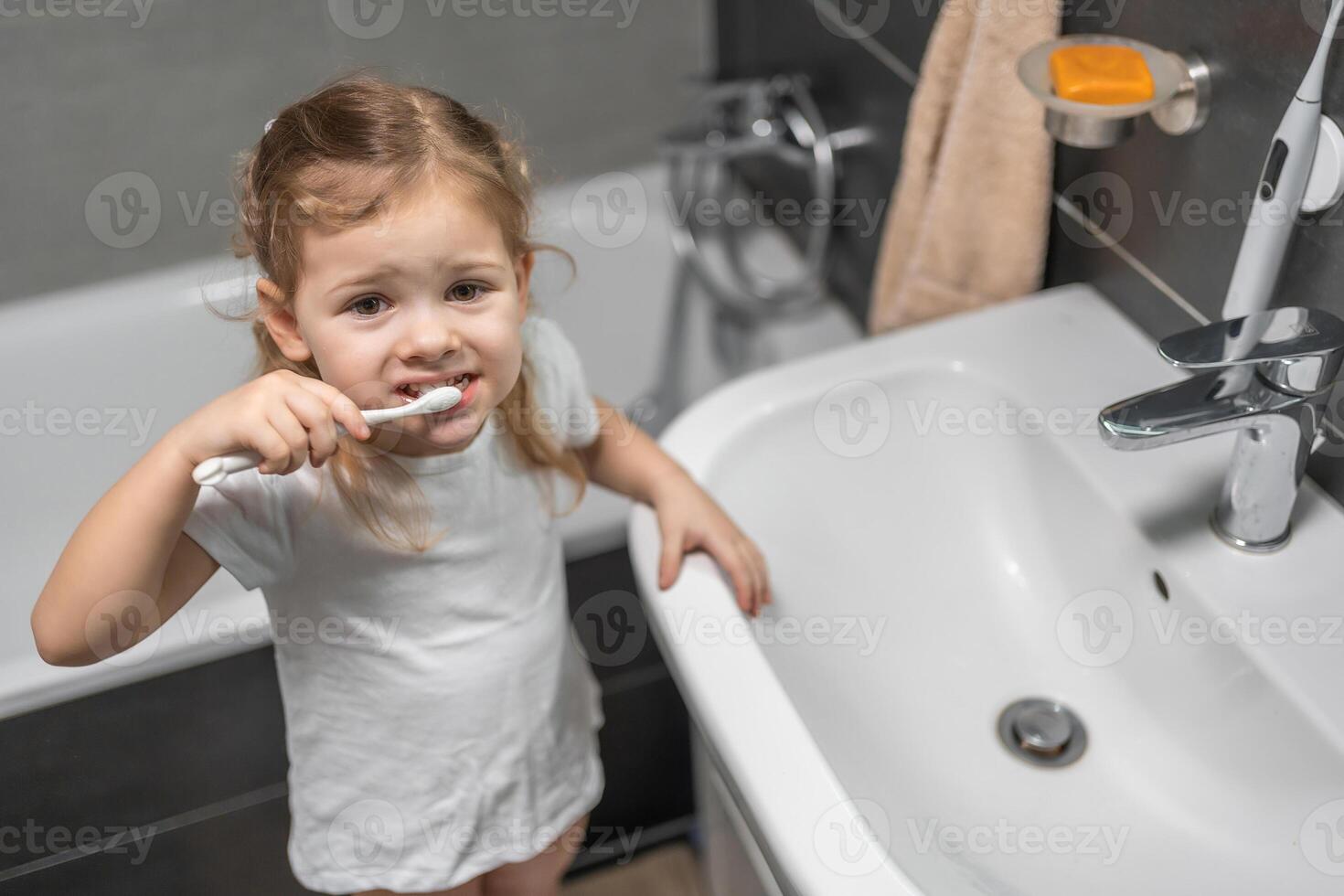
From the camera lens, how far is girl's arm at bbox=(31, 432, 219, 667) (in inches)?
23.2

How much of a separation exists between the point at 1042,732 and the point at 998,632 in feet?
0.26

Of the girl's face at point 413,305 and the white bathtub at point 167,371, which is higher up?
the girl's face at point 413,305

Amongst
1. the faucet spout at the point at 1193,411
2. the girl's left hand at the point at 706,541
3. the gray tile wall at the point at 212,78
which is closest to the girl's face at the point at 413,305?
the girl's left hand at the point at 706,541

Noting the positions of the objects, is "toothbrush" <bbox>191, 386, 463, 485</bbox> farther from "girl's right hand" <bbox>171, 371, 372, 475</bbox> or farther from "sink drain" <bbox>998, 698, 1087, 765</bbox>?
"sink drain" <bbox>998, 698, 1087, 765</bbox>

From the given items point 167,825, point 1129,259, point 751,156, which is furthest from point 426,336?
point 751,156

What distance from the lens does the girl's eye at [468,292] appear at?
66 centimetres

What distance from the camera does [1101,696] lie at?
0.80 m

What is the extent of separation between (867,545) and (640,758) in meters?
0.50

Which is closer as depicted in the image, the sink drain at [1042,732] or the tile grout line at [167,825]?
the sink drain at [1042,732]

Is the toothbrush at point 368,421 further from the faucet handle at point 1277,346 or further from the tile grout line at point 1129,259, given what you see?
the tile grout line at point 1129,259

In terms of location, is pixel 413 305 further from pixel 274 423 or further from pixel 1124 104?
pixel 1124 104

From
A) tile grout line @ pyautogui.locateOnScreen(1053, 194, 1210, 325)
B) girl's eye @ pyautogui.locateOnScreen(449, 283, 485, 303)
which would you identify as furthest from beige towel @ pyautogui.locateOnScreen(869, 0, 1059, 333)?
girl's eye @ pyautogui.locateOnScreen(449, 283, 485, 303)

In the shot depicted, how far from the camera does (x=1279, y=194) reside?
68cm

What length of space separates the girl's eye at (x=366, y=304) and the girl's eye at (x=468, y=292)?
0.04 meters
